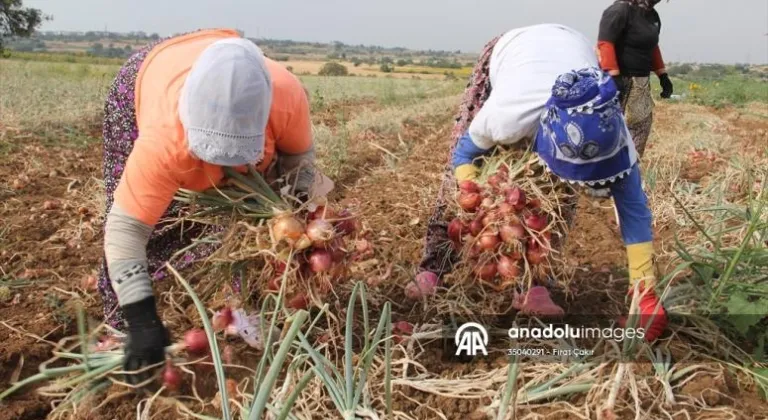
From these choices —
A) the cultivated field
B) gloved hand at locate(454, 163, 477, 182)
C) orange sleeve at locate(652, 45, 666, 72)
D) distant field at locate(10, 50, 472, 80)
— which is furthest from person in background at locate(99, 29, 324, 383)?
distant field at locate(10, 50, 472, 80)

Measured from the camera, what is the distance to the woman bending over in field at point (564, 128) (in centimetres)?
160

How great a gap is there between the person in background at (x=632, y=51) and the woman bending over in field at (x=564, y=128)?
1.23 meters

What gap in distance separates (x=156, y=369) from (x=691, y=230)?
2784mm

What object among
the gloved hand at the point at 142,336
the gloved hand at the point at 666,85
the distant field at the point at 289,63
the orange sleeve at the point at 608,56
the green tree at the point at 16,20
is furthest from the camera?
the distant field at the point at 289,63

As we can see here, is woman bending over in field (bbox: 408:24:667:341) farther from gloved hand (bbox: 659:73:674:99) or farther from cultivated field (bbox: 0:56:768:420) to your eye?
gloved hand (bbox: 659:73:674:99)

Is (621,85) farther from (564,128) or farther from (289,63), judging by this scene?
(289,63)

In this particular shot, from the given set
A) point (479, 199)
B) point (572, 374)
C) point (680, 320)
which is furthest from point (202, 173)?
point (680, 320)

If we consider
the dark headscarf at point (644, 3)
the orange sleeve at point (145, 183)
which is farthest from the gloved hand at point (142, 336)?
the dark headscarf at point (644, 3)

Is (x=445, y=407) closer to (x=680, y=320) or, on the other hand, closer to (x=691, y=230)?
(x=680, y=320)

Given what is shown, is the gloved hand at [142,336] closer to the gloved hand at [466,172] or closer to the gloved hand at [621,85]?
the gloved hand at [466,172]

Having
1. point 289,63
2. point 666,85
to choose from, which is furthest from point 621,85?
point 289,63

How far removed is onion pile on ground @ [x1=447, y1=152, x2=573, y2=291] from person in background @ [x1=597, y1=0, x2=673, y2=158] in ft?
5.31

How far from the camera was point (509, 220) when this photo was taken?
176cm

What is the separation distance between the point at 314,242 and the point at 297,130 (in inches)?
15.9
